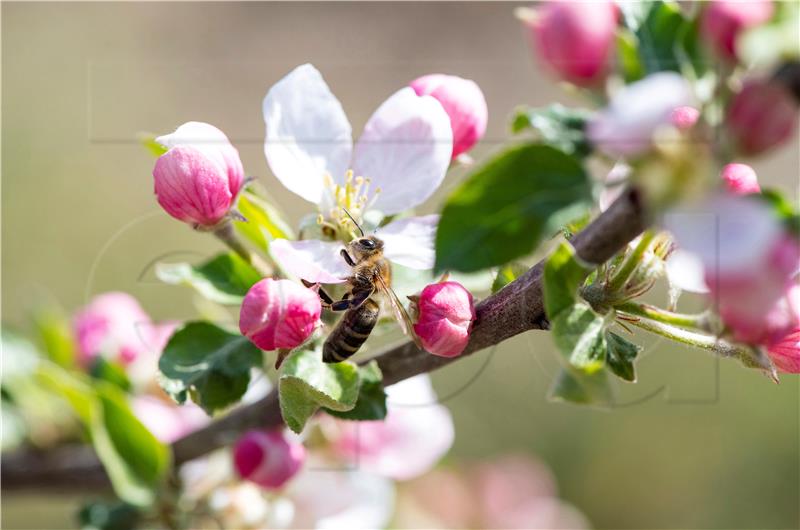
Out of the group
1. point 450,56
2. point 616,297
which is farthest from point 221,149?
point 450,56

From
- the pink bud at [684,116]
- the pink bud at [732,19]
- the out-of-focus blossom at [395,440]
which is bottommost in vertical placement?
the out-of-focus blossom at [395,440]

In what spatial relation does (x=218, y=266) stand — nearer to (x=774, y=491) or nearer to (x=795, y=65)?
→ (x=795, y=65)

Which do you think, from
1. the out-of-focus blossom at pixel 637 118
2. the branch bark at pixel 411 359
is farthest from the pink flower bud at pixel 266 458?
the out-of-focus blossom at pixel 637 118

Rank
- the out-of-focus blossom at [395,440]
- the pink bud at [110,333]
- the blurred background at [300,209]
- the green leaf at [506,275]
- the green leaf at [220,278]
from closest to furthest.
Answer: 1. the green leaf at [506,275]
2. the green leaf at [220,278]
3. the out-of-focus blossom at [395,440]
4. the pink bud at [110,333]
5. the blurred background at [300,209]

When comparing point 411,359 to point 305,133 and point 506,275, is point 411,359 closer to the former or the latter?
point 506,275

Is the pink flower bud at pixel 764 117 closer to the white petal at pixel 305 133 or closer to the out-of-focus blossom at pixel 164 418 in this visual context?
the white petal at pixel 305 133

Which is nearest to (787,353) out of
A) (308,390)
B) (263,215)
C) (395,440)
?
(308,390)
